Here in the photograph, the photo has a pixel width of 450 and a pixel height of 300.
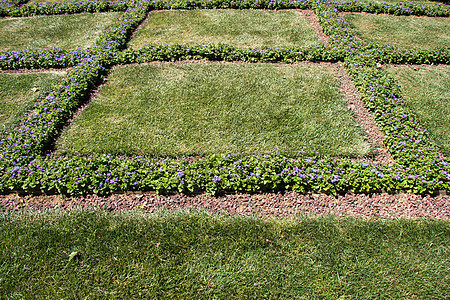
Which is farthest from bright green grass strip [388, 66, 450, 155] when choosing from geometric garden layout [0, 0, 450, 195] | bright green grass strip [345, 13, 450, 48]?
bright green grass strip [345, 13, 450, 48]

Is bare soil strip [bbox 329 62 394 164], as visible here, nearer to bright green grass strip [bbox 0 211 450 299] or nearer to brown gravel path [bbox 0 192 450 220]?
brown gravel path [bbox 0 192 450 220]

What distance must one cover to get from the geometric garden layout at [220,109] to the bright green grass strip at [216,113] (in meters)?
0.03

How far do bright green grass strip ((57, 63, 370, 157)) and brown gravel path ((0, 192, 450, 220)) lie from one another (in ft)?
3.08

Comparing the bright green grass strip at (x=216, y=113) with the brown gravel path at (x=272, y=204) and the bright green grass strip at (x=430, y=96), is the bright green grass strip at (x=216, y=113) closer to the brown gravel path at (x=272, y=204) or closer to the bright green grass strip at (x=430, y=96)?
the brown gravel path at (x=272, y=204)

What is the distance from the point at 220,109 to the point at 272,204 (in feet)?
7.95

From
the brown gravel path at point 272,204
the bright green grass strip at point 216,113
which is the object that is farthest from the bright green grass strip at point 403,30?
the brown gravel path at point 272,204

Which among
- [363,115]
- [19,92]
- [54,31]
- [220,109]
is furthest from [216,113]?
[54,31]

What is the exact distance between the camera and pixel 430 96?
662 cm

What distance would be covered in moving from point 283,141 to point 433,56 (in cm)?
526

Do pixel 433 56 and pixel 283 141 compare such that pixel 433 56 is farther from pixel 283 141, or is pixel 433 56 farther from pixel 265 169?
pixel 265 169

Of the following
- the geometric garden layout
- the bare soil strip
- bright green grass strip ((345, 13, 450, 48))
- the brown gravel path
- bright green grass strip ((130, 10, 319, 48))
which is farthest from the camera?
bright green grass strip ((345, 13, 450, 48))

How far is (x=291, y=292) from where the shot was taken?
3.54 metres

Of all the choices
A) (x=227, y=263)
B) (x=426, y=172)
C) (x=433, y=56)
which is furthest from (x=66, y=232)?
(x=433, y=56)

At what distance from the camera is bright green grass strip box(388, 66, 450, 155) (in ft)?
19.0
